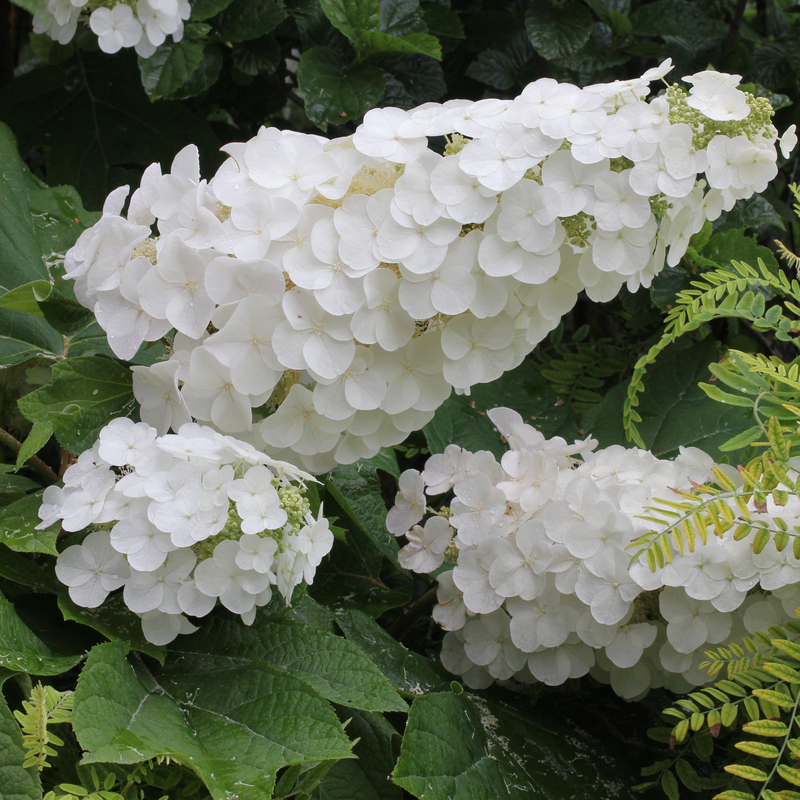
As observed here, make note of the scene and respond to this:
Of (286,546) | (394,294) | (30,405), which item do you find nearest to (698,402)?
(394,294)

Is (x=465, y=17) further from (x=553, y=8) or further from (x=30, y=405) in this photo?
(x=30, y=405)

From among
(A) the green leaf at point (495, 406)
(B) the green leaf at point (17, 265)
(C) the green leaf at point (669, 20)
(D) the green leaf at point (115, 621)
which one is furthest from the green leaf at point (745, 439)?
(C) the green leaf at point (669, 20)

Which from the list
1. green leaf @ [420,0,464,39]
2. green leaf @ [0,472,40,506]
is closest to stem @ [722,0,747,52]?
green leaf @ [420,0,464,39]

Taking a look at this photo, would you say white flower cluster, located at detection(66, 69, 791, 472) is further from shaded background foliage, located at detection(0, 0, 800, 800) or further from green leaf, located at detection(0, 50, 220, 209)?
green leaf, located at detection(0, 50, 220, 209)

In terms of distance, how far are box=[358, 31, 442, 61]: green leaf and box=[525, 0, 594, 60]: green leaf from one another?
24 cm

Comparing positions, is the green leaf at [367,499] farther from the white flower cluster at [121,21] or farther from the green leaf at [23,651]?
the white flower cluster at [121,21]

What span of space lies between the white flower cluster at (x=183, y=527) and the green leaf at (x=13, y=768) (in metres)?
0.12

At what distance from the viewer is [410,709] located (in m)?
0.66

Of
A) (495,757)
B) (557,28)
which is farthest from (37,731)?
(557,28)

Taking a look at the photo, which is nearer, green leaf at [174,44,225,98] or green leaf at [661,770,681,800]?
green leaf at [661,770,681,800]

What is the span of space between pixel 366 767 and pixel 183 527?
30cm

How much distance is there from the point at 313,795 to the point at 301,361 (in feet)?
1.26

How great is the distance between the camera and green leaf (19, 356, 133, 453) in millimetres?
709

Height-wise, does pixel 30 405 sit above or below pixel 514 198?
below
